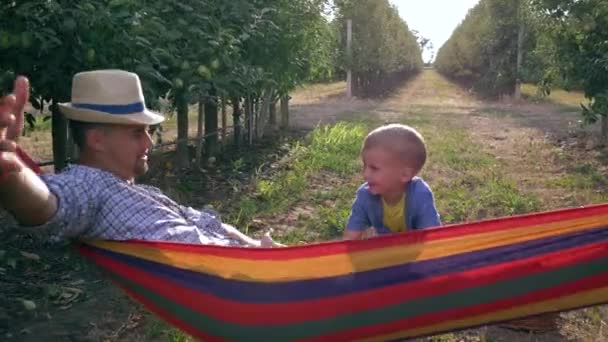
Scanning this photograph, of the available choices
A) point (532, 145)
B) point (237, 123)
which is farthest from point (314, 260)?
point (532, 145)

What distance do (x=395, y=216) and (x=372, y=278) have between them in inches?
22.6

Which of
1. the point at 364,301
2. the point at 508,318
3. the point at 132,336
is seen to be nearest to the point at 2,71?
the point at 132,336

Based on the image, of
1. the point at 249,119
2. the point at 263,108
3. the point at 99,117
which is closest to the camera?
the point at 99,117

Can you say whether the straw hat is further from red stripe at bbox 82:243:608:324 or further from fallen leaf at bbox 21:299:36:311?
fallen leaf at bbox 21:299:36:311

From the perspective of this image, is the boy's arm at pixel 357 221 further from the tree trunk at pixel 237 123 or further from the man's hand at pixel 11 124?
the tree trunk at pixel 237 123

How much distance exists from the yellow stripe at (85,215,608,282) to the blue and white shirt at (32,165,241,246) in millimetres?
63

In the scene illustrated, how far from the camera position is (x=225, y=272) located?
1885 millimetres

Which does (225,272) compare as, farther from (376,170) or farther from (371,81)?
(371,81)

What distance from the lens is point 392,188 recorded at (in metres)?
2.37

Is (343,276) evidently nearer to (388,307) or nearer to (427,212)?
(388,307)

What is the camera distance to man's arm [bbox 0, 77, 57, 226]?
151 cm

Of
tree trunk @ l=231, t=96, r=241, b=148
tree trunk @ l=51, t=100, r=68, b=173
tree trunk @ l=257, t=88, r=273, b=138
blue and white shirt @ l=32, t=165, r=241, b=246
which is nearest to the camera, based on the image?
blue and white shirt @ l=32, t=165, r=241, b=246

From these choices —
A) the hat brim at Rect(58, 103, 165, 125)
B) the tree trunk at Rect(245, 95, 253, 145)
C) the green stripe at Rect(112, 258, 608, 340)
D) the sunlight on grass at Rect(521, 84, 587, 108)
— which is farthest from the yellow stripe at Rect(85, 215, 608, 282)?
the sunlight on grass at Rect(521, 84, 587, 108)

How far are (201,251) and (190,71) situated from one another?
7.58ft
